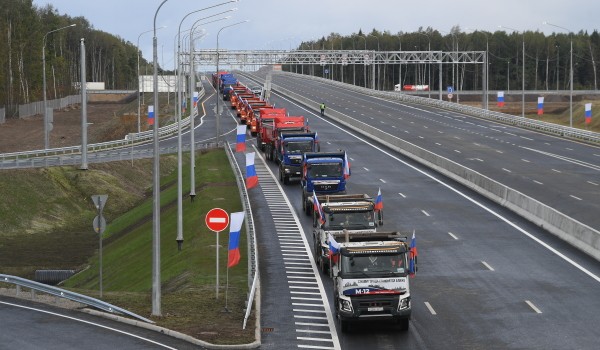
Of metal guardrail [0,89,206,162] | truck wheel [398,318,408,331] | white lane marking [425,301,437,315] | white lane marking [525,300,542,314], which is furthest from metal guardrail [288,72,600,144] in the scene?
truck wheel [398,318,408,331]

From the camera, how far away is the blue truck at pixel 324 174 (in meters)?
54.3

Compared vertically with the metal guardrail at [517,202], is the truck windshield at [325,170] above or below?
above

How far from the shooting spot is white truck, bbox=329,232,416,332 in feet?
95.3

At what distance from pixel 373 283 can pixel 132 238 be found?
106 feet

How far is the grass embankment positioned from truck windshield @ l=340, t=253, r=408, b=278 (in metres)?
3.11

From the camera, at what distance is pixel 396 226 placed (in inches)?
1898

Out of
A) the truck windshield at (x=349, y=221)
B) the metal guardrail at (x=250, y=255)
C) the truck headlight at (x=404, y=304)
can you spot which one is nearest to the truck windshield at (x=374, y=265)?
the truck headlight at (x=404, y=304)

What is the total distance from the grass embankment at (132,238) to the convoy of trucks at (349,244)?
113 inches

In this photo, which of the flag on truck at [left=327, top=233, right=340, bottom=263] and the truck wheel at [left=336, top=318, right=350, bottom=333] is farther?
the flag on truck at [left=327, top=233, right=340, bottom=263]

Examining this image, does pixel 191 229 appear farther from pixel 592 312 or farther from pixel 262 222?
A: pixel 592 312

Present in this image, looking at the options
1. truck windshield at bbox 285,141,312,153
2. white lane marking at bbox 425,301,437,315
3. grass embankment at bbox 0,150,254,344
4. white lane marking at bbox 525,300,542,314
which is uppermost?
truck windshield at bbox 285,141,312,153

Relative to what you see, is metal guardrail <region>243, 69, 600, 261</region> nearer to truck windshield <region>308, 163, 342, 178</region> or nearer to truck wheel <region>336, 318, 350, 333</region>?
truck windshield <region>308, 163, 342, 178</region>

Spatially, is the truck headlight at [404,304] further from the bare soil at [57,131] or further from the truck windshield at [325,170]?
the bare soil at [57,131]

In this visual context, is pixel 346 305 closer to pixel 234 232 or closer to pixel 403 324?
pixel 403 324
